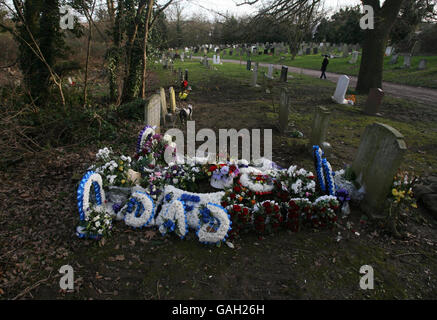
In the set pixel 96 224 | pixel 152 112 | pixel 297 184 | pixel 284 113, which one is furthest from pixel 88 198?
pixel 284 113

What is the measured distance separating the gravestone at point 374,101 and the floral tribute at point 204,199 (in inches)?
277

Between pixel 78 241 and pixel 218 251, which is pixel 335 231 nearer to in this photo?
pixel 218 251

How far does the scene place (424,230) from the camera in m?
4.05

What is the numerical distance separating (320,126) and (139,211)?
181 inches

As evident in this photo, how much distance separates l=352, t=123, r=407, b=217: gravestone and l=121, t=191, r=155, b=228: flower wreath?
3.54 metres

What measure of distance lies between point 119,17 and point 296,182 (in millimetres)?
9081

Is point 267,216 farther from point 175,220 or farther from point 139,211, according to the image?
point 139,211

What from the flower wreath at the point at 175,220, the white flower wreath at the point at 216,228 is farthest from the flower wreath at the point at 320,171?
the flower wreath at the point at 175,220

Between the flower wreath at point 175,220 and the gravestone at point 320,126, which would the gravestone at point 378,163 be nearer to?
the gravestone at point 320,126

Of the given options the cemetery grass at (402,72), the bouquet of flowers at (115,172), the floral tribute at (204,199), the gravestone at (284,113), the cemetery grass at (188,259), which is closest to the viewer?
the cemetery grass at (188,259)

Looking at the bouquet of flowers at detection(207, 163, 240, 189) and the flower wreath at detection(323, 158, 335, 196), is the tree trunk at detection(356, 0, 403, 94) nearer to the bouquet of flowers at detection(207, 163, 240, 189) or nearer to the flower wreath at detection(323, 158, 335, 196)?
the flower wreath at detection(323, 158, 335, 196)

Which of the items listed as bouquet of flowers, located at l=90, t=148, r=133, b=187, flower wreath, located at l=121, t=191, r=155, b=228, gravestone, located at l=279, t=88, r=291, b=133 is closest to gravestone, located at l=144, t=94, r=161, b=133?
bouquet of flowers, located at l=90, t=148, r=133, b=187

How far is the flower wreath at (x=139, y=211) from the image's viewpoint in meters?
3.85
